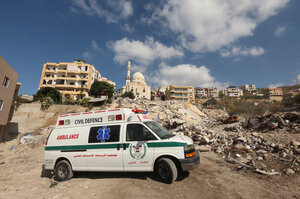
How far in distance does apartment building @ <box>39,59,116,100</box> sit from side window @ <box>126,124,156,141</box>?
42.3m

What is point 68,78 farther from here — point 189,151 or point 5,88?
point 189,151

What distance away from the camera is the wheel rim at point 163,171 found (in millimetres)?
4069

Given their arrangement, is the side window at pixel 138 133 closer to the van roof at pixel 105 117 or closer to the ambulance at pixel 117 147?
the ambulance at pixel 117 147

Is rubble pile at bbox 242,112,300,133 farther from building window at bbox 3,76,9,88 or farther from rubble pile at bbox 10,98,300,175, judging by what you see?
building window at bbox 3,76,9,88

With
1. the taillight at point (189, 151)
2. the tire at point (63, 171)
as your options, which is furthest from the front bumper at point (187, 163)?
the tire at point (63, 171)

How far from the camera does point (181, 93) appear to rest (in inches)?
2739

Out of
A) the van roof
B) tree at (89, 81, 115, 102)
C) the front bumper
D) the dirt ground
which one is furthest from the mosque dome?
the front bumper

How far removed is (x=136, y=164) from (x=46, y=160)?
414cm

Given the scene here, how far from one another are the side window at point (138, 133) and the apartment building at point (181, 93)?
6480 cm

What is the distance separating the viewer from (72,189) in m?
4.27

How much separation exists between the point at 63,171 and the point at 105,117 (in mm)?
2727

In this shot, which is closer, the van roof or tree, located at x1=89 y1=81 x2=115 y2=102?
the van roof

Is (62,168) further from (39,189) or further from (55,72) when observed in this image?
(55,72)

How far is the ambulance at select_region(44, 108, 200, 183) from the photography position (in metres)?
4.11
